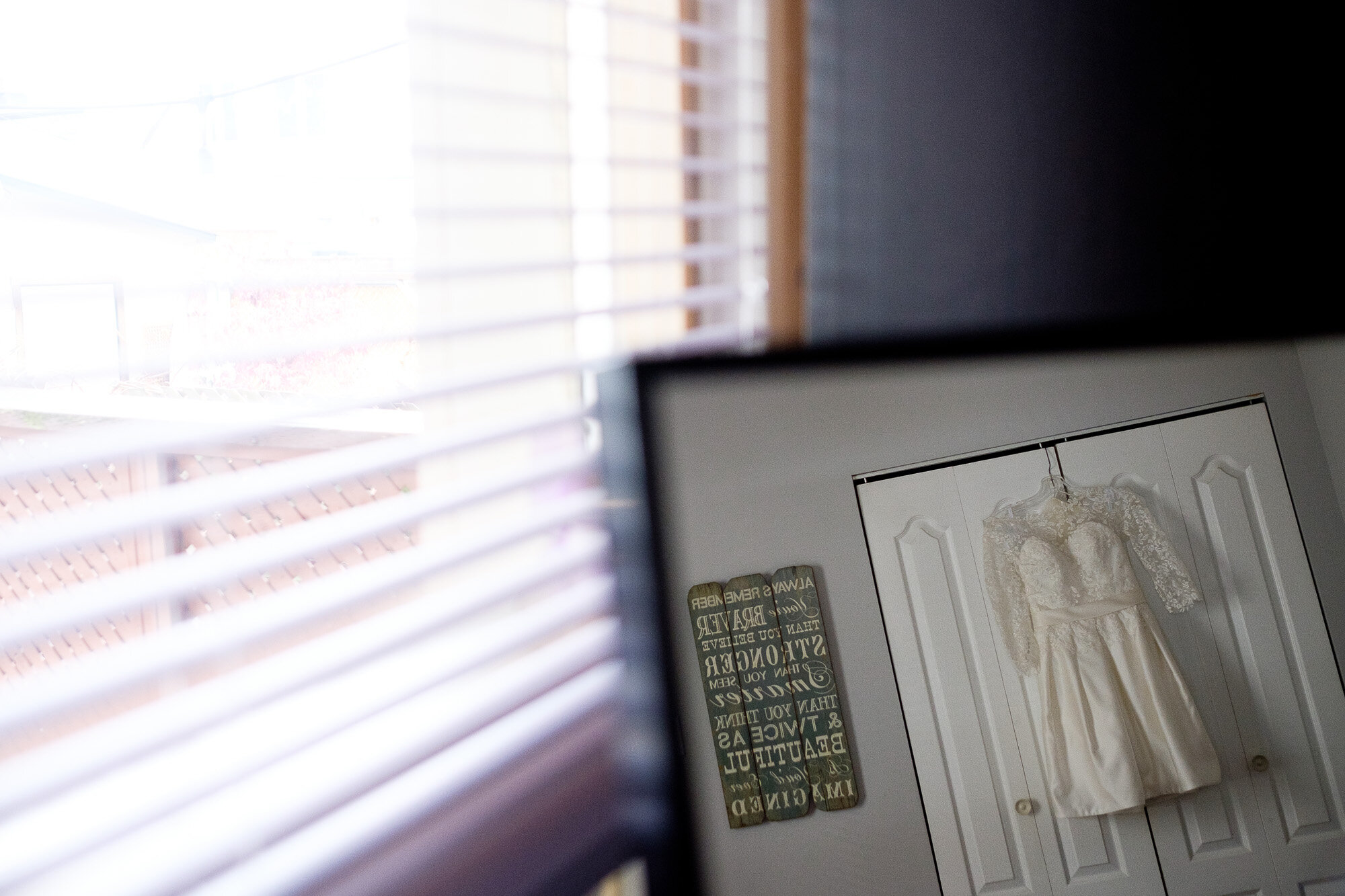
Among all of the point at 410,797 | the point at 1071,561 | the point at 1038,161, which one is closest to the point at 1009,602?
the point at 1071,561

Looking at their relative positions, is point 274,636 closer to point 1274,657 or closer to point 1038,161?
point 1274,657

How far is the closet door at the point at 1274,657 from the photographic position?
0.60m

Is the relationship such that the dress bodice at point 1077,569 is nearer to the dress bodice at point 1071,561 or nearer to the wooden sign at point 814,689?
the dress bodice at point 1071,561

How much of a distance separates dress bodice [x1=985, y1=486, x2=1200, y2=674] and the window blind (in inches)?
10.5

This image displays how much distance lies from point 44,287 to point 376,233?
24 centimetres

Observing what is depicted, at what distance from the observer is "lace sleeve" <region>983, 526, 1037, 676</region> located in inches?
23.3

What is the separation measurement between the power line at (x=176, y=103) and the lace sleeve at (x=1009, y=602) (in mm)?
610

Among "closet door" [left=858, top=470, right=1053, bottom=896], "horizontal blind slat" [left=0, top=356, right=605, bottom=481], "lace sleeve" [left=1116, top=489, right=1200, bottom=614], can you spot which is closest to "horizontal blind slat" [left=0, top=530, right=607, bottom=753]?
"horizontal blind slat" [left=0, top=356, right=605, bottom=481]

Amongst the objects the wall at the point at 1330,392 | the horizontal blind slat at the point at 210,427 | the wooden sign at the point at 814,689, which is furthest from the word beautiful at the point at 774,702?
the wall at the point at 1330,392

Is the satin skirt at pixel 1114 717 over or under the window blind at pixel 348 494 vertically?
under

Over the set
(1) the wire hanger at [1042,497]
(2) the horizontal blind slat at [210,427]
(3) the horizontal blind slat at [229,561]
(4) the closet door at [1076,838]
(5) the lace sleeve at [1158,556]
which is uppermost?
(2) the horizontal blind slat at [210,427]

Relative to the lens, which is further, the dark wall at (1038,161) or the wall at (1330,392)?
the dark wall at (1038,161)

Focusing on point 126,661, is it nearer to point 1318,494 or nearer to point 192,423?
point 192,423

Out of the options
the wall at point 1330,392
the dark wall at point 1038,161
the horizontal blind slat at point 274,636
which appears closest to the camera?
the horizontal blind slat at point 274,636
